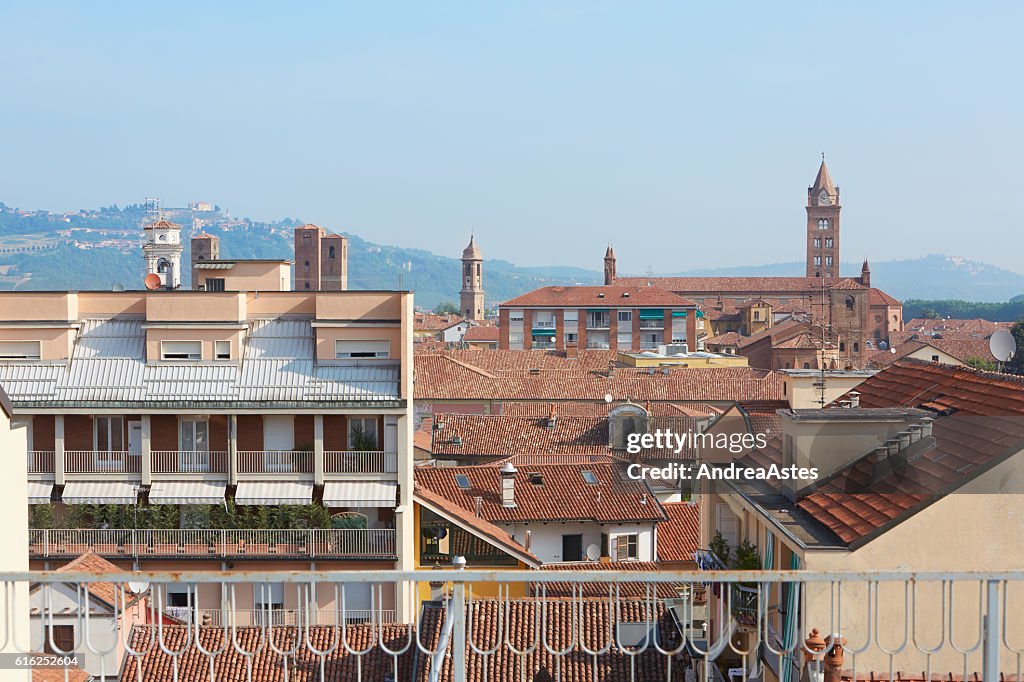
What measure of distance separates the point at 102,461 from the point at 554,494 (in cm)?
843

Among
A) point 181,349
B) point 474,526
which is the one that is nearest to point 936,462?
point 474,526

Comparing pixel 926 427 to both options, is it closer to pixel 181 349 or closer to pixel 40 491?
pixel 181 349

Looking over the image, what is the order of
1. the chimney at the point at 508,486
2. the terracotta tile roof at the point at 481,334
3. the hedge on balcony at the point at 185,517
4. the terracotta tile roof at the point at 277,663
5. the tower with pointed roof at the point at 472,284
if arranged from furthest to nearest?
the tower with pointed roof at the point at 472,284 → the terracotta tile roof at the point at 481,334 → the chimney at the point at 508,486 → the hedge on balcony at the point at 185,517 → the terracotta tile roof at the point at 277,663

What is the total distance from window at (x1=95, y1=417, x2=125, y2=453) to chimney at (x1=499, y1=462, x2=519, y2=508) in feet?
23.9

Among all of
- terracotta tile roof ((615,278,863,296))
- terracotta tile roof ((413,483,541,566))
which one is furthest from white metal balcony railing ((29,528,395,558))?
terracotta tile roof ((615,278,863,296))

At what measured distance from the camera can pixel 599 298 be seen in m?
81.7

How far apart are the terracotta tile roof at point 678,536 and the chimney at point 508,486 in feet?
9.02

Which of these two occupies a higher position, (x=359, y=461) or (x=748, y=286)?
(x=748, y=286)

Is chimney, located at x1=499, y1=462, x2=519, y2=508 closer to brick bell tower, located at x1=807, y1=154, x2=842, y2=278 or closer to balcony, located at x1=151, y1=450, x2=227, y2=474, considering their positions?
balcony, located at x1=151, y1=450, x2=227, y2=474

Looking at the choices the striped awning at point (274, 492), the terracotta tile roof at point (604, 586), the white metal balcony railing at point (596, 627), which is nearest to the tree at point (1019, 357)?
the terracotta tile roof at point (604, 586)

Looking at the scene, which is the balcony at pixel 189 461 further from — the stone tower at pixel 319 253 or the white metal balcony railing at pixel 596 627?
the stone tower at pixel 319 253

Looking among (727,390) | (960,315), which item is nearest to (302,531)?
(727,390)

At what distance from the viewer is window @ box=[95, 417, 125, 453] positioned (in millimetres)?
Result: 17125

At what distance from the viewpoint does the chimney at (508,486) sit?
21.6m
